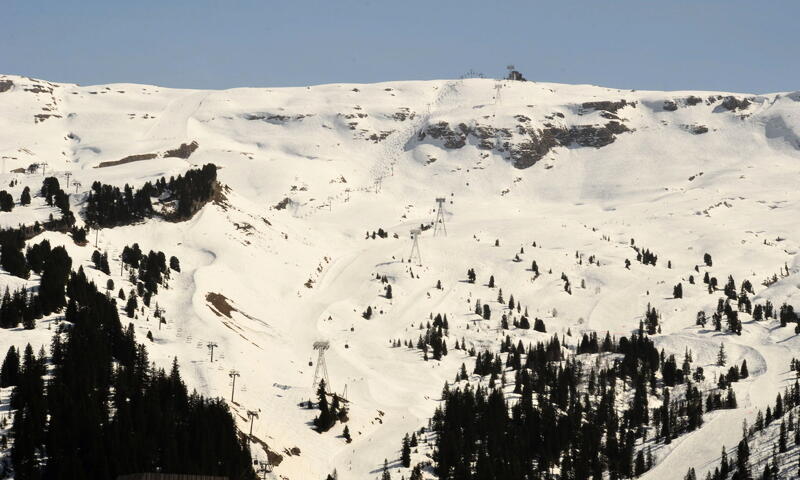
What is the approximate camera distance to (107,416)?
131 metres

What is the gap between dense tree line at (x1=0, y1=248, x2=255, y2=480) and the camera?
119812 mm

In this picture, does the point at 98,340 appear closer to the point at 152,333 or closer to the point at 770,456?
the point at 152,333

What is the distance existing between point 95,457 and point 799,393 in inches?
4872

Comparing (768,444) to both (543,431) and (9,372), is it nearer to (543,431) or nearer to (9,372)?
(543,431)

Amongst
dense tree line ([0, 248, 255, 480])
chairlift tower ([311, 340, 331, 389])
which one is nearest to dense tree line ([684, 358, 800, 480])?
chairlift tower ([311, 340, 331, 389])

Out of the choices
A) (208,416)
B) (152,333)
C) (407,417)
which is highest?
(152,333)

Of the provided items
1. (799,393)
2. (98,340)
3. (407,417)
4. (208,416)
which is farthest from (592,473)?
(98,340)

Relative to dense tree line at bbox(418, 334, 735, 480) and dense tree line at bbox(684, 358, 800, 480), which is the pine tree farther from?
dense tree line at bbox(684, 358, 800, 480)

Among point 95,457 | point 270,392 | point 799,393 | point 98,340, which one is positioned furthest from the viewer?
point 799,393

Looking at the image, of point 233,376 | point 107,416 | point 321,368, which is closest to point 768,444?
point 321,368

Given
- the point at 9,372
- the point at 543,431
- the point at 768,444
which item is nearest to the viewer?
the point at 9,372

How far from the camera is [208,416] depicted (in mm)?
137875

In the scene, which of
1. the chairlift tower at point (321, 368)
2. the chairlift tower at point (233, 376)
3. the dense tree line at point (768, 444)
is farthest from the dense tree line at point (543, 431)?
the chairlift tower at point (233, 376)

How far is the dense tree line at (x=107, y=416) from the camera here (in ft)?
393
